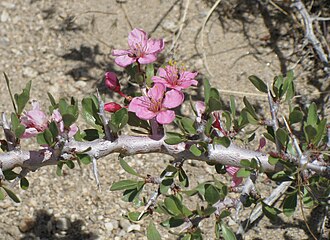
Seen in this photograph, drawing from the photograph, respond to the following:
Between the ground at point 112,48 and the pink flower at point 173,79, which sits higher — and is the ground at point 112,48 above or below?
below

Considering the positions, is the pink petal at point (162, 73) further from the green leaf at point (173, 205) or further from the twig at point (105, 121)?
the green leaf at point (173, 205)

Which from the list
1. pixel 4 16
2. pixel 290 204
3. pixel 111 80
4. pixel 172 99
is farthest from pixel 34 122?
pixel 4 16

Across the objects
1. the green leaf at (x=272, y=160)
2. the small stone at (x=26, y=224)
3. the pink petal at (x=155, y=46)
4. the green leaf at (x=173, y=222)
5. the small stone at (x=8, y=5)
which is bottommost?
the small stone at (x=26, y=224)

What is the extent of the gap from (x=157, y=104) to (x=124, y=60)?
0.19m

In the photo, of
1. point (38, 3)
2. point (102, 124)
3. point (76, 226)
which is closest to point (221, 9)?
point (38, 3)

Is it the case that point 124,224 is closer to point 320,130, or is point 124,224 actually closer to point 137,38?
point 137,38

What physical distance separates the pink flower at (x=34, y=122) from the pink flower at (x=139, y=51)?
0.85 ft

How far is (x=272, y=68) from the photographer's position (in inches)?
112

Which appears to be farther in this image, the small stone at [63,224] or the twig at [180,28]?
the twig at [180,28]

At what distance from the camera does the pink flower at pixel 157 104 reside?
1.56 m

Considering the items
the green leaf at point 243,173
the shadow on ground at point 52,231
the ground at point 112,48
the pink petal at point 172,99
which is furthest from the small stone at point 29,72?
the green leaf at point 243,173

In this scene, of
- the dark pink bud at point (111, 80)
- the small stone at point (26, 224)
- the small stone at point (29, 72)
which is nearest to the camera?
the dark pink bud at point (111, 80)

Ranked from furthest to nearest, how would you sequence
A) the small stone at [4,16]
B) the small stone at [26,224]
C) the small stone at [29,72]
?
the small stone at [4,16], the small stone at [29,72], the small stone at [26,224]

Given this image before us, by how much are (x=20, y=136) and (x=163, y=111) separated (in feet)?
1.21
